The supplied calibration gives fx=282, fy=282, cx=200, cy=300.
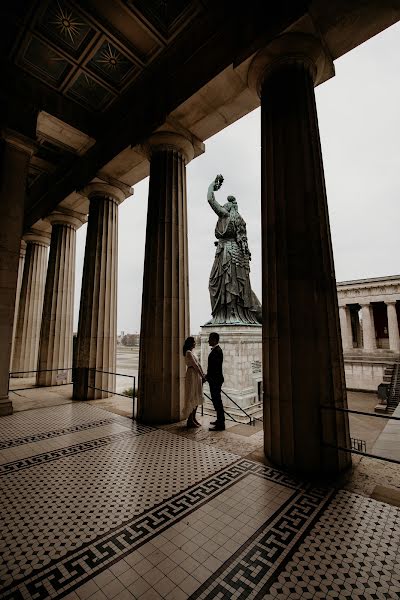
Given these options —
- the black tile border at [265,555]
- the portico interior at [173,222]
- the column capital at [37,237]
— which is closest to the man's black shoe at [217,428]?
the portico interior at [173,222]

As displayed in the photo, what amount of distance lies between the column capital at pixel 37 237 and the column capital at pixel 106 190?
4.81m

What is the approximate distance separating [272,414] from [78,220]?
9114mm

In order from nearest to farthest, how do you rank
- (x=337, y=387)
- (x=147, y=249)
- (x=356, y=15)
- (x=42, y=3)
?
(x=337, y=387) → (x=356, y=15) → (x=42, y=3) → (x=147, y=249)

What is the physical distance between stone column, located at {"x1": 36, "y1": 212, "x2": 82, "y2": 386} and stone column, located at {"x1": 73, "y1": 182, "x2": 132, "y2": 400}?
2511 millimetres

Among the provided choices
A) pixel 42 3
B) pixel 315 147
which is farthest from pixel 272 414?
pixel 42 3

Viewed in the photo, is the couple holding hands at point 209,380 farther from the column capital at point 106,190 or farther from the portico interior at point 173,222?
the column capital at point 106,190

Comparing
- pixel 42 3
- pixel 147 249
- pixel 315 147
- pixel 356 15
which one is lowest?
pixel 147 249

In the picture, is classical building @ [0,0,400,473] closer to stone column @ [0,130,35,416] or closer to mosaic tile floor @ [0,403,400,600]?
stone column @ [0,130,35,416]

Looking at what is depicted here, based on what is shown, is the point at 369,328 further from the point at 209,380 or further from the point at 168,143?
the point at 168,143

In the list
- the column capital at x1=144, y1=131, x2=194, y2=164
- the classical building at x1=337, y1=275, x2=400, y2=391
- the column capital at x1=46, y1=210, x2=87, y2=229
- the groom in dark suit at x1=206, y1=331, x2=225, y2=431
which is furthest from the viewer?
the classical building at x1=337, y1=275, x2=400, y2=391

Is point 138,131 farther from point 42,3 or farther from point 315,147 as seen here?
point 315,147

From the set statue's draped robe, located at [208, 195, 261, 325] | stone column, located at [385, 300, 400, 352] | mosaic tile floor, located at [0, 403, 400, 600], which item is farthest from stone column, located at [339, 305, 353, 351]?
mosaic tile floor, located at [0, 403, 400, 600]

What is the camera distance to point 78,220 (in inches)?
383

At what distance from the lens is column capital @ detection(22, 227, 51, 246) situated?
1123cm
